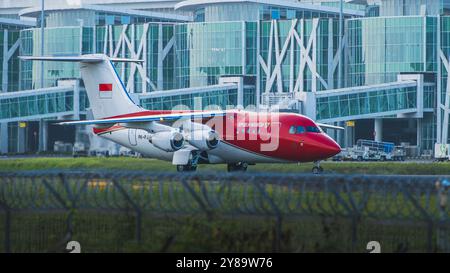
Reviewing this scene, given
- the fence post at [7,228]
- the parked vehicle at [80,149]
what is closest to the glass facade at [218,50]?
the parked vehicle at [80,149]

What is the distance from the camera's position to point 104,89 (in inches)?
2977

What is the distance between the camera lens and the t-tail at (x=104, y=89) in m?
75.2

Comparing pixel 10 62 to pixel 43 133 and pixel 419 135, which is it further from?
pixel 419 135

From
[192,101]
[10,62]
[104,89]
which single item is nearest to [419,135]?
[192,101]

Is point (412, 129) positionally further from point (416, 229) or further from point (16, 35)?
point (416, 229)

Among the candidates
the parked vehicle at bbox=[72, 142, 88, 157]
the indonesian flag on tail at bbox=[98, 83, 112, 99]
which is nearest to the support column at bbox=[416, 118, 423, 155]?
the parked vehicle at bbox=[72, 142, 88, 157]

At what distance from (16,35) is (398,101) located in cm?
5994

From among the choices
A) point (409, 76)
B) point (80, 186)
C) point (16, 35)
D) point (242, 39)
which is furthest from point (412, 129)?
point (80, 186)

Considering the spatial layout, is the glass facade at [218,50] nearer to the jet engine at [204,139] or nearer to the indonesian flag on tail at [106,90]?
the indonesian flag on tail at [106,90]

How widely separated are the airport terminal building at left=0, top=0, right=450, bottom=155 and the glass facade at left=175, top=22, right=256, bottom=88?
0.12 meters

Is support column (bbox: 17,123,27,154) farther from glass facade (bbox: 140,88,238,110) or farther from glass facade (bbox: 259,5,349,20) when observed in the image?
glass facade (bbox: 259,5,349,20)

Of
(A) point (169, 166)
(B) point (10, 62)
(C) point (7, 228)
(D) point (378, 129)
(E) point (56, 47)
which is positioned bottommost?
(C) point (7, 228)

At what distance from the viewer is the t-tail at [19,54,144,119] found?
75.2m

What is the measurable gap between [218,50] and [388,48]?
69.6 feet
